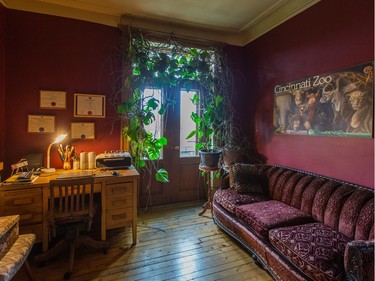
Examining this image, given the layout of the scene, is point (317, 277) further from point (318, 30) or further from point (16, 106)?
point (16, 106)

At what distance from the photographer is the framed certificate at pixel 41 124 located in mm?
2617

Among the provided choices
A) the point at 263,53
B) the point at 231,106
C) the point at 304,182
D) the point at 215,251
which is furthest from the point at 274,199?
the point at 263,53

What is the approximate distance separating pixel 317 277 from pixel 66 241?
2162mm

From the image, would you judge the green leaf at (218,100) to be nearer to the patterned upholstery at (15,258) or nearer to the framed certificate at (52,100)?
the framed certificate at (52,100)

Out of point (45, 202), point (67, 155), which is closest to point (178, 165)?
point (67, 155)

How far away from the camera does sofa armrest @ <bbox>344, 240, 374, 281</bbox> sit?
Result: 120 centimetres

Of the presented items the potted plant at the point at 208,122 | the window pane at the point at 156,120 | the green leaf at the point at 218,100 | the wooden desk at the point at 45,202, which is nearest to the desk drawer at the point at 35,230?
the wooden desk at the point at 45,202

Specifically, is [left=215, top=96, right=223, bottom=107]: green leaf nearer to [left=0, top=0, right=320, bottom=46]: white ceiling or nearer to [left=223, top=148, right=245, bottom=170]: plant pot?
[left=223, top=148, right=245, bottom=170]: plant pot

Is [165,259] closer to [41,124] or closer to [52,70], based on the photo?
[41,124]

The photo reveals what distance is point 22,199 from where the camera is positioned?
199cm

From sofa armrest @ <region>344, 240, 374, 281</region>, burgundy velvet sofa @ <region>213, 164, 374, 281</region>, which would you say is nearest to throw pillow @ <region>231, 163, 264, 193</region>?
burgundy velvet sofa @ <region>213, 164, 374, 281</region>

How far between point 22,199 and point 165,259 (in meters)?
1.47

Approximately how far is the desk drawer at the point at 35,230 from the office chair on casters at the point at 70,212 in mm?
81

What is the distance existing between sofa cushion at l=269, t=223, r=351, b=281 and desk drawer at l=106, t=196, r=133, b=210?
4.73ft
